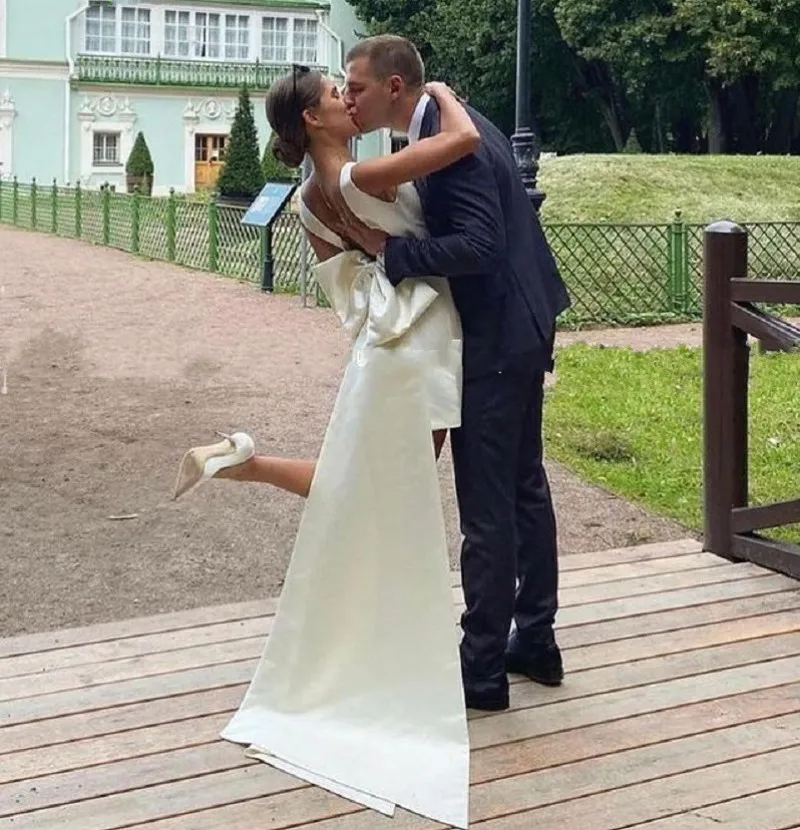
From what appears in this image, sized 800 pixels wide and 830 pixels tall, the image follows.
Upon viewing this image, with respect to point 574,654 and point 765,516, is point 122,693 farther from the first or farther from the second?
point 765,516

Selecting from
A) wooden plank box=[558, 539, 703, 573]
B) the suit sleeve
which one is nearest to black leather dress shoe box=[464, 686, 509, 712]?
the suit sleeve

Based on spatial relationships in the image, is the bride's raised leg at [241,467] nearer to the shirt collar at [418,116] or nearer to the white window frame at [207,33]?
the shirt collar at [418,116]

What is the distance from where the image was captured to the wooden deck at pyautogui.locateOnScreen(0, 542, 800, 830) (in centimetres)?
288

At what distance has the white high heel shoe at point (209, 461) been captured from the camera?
10.5 feet

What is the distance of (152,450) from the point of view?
751 cm

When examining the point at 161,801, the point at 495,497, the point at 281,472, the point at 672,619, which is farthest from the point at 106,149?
the point at 161,801

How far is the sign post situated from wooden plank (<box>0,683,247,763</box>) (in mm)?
11839

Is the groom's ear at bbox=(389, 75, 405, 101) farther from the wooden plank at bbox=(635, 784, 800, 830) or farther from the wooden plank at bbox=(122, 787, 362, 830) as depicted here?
the wooden plank at bbox=(635, 784, 800, 830)

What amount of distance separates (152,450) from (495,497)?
4588 mm

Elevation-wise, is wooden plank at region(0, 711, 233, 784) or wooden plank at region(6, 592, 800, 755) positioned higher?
wooden plank at region(6, 592, 800, 755)

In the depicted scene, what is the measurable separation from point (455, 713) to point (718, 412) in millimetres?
2092

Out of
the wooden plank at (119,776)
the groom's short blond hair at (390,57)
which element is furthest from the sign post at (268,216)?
the wooden plank at (119,776)

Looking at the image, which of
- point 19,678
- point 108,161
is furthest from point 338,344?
point 108,161

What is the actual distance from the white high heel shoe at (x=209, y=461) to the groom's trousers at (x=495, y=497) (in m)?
0.53
